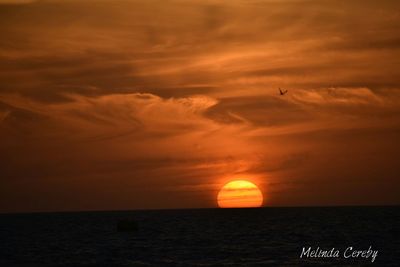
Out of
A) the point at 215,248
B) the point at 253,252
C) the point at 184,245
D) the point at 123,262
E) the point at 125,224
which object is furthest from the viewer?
the point at 125,224

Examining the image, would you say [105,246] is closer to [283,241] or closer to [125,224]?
[283,241]

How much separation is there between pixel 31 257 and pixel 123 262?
47.0 ft

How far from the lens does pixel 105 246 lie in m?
88.4

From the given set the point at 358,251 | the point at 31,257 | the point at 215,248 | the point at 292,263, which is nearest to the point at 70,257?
the point at 31,257

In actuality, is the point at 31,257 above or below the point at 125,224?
below
